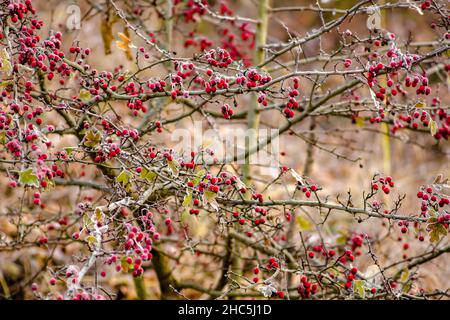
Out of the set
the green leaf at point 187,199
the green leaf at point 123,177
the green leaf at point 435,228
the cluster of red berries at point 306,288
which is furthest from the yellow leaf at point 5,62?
the green leaf at point 435,228

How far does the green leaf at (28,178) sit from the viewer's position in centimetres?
184

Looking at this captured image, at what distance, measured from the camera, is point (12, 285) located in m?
4.54

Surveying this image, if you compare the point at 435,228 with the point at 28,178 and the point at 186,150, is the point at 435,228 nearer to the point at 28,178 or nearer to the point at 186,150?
the point at 186,150

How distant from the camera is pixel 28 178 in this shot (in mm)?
1853

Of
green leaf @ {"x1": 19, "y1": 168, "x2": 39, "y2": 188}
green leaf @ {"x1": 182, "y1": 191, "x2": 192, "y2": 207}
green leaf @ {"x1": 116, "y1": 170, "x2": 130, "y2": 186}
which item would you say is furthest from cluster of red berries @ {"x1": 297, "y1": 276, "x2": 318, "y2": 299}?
green leaf @ {"x1": 19, "y1": 168, "x2": 39, "y2": 188}

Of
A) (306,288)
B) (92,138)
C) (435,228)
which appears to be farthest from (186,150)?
(435,228)

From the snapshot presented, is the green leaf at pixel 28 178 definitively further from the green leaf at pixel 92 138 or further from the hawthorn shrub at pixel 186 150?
the green leaf at pixel 92 138

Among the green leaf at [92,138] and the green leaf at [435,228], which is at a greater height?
the green leaf at [92,138]

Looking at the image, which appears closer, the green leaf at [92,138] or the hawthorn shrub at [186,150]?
the hawthorn shrub at [186,150]

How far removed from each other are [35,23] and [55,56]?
0.24m

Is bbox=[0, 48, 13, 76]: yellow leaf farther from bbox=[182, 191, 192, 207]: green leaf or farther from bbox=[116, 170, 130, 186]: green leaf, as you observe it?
bbox=[182, 191, 192, 207]: green leaf
